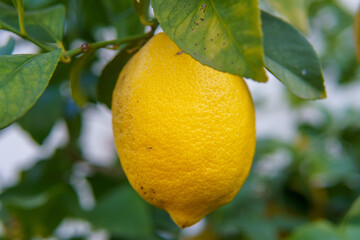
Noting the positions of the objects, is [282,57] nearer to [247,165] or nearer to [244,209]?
[247,165]

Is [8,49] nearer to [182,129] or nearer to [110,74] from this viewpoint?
[110,74]

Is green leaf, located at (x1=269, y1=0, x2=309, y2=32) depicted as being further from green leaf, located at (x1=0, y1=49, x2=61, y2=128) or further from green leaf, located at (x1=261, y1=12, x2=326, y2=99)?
green leaf, located at (x1=0, y1=49, x2=61, y2=128)

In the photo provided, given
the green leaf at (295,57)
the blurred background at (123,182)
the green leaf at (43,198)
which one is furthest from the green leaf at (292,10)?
the green leaf at (43,198)

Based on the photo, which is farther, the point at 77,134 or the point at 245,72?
the point at 77,134

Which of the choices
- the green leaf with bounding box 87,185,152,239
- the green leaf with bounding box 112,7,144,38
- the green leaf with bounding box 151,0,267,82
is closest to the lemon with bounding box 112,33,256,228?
the green leaf with bounding box 151,0,267,82

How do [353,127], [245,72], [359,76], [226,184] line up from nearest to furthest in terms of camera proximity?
1. [245,72]
2. [226,184]
3. [353,127]
4. [359,76]

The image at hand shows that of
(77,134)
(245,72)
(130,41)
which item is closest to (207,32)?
(245,72)

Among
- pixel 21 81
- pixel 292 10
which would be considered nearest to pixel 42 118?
pixel 21 81
